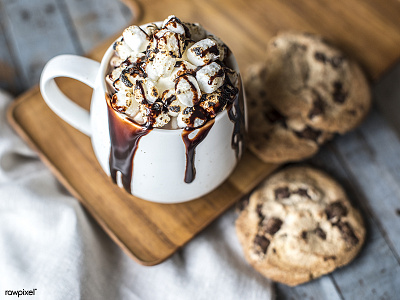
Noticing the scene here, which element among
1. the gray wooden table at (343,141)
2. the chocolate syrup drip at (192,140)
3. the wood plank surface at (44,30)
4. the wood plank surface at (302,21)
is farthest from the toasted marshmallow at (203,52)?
the wood plank surface at (44,30)

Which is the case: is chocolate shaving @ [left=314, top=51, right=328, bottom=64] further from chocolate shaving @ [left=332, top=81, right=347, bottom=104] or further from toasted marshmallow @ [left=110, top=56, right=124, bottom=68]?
toasted marshmallow @ [left=110, top=56, right=124, bottom=68]

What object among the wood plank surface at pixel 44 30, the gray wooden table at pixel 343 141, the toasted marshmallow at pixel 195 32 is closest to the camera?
the toasted marshmallow at pixel 195 32

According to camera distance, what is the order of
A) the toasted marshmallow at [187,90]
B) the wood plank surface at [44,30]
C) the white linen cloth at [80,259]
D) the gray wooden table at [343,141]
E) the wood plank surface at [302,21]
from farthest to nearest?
the wood plank surface at [44,30], the wood plank surface at [302,21], the gray wooden table at [343,141], the white linen cloth at [80,259], the toasted marshmallow at [187,90]

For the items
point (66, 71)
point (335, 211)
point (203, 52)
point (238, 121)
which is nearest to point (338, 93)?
point (335, 211)

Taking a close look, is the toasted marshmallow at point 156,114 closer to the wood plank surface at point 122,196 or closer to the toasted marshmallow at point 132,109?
the toasted marshmallow at point 132,109

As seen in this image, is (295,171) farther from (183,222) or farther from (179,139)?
(179,139)

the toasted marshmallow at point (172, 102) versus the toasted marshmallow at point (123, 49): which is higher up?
the toasted marshmallow at point (172, 102)
